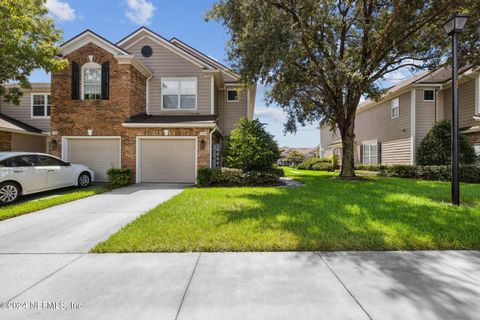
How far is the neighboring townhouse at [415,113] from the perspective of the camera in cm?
1359

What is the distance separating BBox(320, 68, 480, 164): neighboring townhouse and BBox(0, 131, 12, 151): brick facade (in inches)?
839

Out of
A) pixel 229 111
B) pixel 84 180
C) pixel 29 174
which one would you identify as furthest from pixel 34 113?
pixel 229 111

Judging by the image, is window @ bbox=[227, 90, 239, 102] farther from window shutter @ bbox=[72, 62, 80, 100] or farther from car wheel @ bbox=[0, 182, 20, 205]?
car wheel @ bbox=[0, 182, 20, 205]

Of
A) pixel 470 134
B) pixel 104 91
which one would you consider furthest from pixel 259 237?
pixel 470 134

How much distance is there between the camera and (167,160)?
12203 millimetres

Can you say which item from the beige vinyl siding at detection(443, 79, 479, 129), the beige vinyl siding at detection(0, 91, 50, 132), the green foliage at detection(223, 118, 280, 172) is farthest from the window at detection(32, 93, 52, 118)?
the beige vinyl siding at detection(443, 79, 479, 129)

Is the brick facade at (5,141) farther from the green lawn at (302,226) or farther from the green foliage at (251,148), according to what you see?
the green lawn at (302,226)

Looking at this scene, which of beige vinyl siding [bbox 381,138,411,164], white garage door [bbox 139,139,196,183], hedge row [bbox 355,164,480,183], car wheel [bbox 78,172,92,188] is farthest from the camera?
beige vinyl siding [bbox 381,138,411,164]

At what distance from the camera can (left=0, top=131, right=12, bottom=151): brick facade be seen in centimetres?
1295

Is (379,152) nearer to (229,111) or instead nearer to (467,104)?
(467,104)

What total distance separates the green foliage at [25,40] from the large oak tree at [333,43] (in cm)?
679

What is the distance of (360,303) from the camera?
97.3 inches

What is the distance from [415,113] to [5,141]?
24.1 m

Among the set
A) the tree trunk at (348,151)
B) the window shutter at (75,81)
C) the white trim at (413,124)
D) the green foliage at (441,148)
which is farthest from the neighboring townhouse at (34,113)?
the white trim at (413,124)
